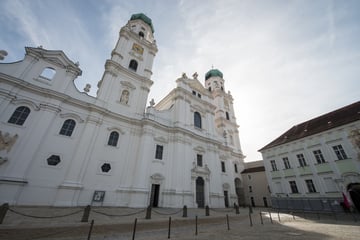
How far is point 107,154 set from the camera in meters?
14.4

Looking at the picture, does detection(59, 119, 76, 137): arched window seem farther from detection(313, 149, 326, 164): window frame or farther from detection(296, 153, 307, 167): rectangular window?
detection(313, 149, 326, 164): window frame

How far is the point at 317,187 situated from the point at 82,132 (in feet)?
80.4

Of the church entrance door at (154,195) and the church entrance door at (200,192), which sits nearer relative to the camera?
the church entrance door at (154,195)

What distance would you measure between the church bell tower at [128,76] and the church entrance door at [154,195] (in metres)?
8.19

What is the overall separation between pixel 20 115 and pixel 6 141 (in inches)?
87.9

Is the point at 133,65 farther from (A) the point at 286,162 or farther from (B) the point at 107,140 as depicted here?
(A) the point at 286,162

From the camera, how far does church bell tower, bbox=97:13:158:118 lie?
1691 centimetres

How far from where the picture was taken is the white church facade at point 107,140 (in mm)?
10984

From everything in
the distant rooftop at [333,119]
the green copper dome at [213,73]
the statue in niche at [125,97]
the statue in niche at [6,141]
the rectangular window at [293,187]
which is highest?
the green copper dome at [213,73]

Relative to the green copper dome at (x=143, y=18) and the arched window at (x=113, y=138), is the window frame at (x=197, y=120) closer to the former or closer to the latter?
the arched window at (x=113, y=138)

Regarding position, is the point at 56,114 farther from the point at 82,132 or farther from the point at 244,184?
the point at 244,184

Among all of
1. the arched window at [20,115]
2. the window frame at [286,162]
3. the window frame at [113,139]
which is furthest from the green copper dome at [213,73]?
the arched window at [20,115]

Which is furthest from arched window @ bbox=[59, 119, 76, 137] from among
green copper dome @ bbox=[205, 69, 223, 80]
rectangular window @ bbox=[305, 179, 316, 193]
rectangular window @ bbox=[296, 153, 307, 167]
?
green copper dome @ bbox=[205, 69, 223, 80]

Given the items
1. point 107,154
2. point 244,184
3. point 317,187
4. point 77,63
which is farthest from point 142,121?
point 244,184
